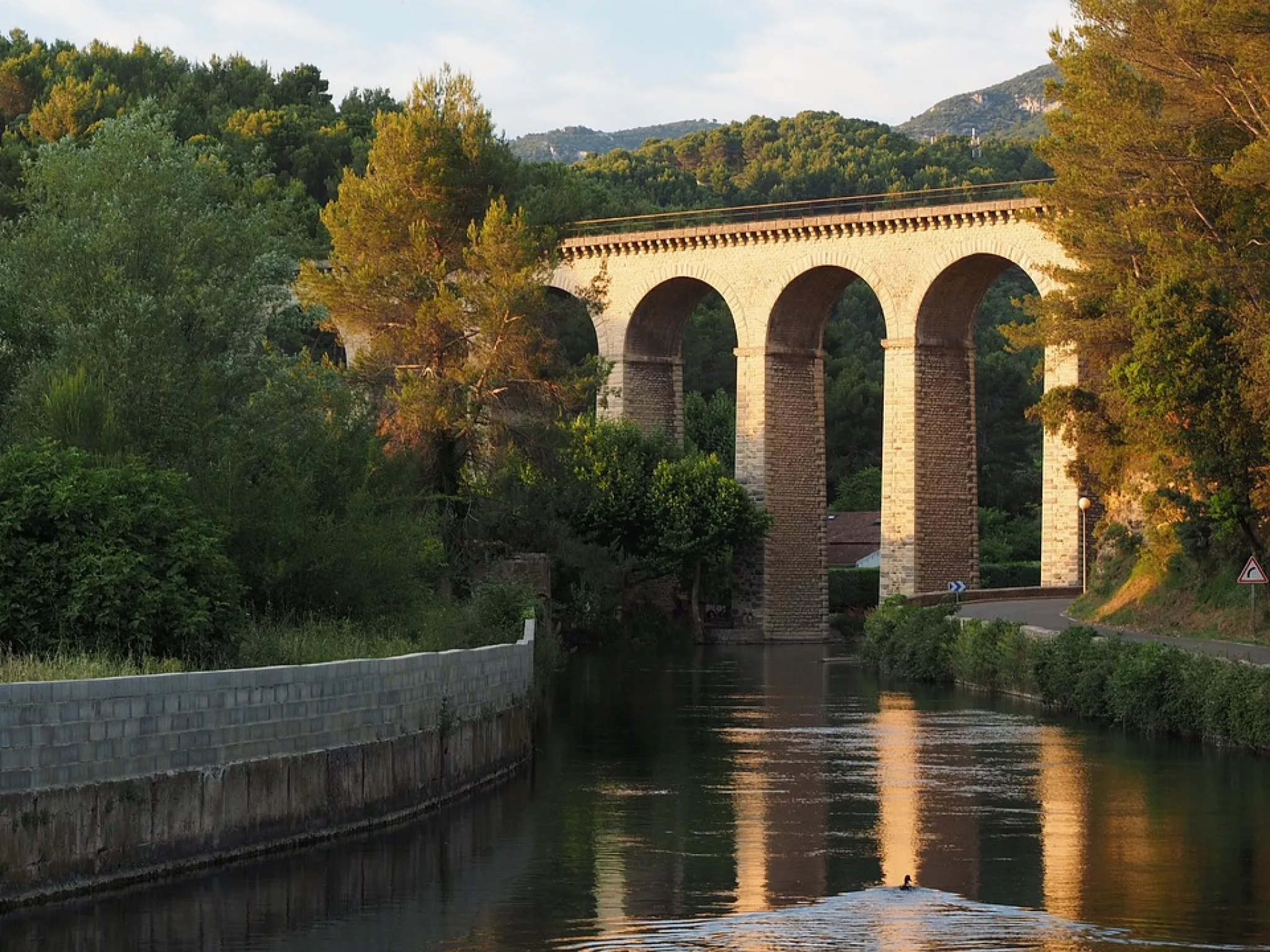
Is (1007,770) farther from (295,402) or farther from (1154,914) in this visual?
(295,402)

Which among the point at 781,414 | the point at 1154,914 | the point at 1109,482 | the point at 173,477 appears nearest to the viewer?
the point at 1154,914

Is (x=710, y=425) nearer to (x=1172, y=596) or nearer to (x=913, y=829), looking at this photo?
(x=1172, y=596)

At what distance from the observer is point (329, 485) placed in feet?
91.3

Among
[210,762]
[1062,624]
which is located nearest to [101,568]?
[210,762]

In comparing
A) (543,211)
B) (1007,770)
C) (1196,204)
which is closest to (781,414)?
(543,211)

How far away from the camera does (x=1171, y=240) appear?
36.9 metres

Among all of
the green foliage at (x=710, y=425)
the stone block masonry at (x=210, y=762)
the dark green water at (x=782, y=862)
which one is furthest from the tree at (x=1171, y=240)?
the green foliage at (x=710, y=425)

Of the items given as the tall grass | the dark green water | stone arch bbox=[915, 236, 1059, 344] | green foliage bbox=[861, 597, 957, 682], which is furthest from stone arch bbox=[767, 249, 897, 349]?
the tall grass

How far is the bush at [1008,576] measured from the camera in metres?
66.1

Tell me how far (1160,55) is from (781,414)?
951 inches

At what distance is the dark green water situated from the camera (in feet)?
47.7

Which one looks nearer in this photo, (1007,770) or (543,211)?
(1007,770)

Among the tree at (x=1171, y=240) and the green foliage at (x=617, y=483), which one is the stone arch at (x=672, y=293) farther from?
the tree at (x=1171, y=240)

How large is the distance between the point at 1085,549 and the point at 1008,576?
15.5 metres
